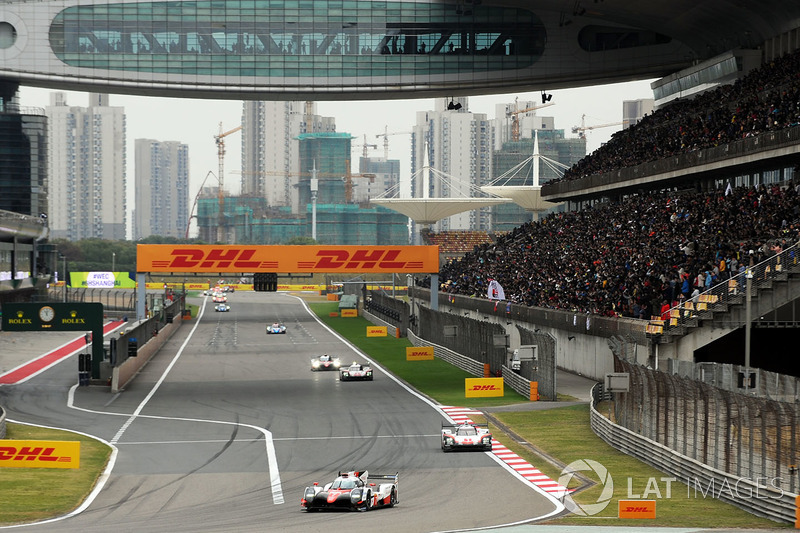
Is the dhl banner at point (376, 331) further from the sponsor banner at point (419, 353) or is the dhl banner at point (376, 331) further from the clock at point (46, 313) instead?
the clock at point (46, 313)

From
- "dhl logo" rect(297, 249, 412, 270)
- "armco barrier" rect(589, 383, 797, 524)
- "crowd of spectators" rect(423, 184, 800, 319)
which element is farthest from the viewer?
"dhl logo" rect(297, 249, 412, 270)

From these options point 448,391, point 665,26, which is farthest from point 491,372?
point 665,26

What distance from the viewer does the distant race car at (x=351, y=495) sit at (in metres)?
24.8

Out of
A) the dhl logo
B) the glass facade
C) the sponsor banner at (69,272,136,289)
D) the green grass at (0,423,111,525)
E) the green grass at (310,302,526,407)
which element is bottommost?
the green grass at (310,302,526,407)

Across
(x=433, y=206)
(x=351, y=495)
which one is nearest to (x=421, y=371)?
(x=351, y=495)

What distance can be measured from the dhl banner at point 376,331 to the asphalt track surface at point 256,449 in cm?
1525

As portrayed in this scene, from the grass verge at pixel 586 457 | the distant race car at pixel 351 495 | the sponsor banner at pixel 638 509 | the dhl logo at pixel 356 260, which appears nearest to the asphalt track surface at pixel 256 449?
the distant race car at pixel 351 495

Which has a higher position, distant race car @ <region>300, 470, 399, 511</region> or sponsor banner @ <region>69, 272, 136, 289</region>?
sponsor banner @ <region>69, 272, 136, 289</region>

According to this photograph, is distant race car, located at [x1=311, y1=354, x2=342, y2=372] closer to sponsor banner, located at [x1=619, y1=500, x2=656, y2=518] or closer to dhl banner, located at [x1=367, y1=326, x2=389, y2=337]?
dhl banner, located at [x1=367, y1=326, x2=389, y2=337]

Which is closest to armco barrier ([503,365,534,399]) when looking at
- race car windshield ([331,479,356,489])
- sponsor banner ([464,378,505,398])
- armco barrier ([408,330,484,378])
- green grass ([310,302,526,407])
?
green grass ([310,302,526,407])

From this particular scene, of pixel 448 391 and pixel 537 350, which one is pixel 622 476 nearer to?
pixel 537 350

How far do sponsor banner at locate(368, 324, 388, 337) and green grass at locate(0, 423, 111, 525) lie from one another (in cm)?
4764

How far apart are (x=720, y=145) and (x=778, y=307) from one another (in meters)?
17.4

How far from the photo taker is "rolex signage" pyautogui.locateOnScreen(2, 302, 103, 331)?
49.2m
